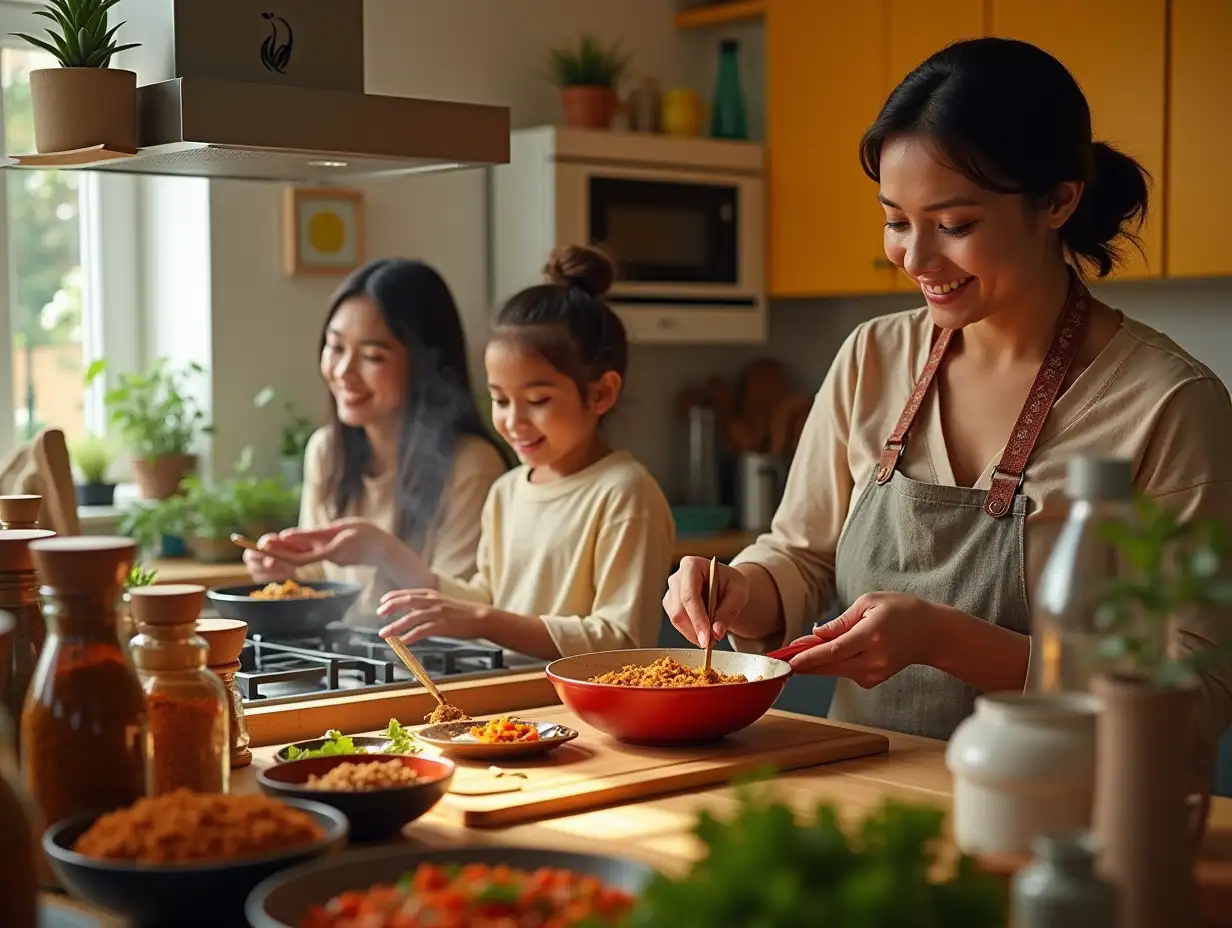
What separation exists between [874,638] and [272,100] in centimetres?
92

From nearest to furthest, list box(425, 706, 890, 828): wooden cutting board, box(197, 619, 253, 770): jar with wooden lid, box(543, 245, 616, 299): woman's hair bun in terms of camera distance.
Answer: box(425, 706, 890, 828): wooden cutting board < box(197, 619, 253, 770): jar with wooden lid < box(543, 245, 616, 299): woman's hair bun

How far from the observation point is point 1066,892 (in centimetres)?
82

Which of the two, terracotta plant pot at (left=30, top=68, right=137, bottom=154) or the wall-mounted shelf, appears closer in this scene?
terracotta plant pot at (left=30, top=68, right=137, bottom=154)

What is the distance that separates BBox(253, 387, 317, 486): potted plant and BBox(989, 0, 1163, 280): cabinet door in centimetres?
193

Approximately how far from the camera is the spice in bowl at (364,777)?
1.34 meters

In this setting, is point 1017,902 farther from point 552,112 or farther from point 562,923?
point 552,112

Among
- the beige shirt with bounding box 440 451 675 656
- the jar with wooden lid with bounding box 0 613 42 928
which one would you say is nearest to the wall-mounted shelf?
the beige shirt with bounding box 440 451 675 656

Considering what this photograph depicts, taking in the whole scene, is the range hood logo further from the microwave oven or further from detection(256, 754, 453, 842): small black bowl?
the microwave oven

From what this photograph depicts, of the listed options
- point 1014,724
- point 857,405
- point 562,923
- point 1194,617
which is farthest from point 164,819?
point 857,405

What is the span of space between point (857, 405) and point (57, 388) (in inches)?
98.7

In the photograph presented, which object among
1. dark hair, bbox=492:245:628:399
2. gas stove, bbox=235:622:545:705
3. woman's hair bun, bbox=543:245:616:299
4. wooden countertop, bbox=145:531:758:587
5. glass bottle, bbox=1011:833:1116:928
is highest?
woman's hair bun, bbox=543:245:616:299

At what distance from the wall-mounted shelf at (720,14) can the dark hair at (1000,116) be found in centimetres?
261

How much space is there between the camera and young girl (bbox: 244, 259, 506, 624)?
3021 mm

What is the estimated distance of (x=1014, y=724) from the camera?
101 cm
